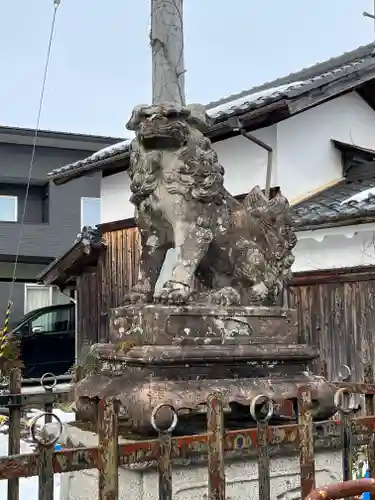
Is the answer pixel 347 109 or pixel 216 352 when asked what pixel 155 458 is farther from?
pixel 347 109

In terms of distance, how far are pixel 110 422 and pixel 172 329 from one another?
3.63ft

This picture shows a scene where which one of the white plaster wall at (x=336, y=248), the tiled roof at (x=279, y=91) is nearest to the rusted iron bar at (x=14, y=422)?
the white plaster wall at (x=336, y=248)

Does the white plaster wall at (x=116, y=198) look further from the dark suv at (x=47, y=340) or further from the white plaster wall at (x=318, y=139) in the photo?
the dark suv at (x=47, y=340)

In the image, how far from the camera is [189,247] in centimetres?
358

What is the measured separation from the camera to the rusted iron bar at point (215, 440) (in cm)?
238

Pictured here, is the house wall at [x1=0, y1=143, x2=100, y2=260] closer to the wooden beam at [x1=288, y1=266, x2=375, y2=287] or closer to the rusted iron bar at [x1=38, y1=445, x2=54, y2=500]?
the wooden beam at [x1=288, y1=266, x2=375, y2=287]

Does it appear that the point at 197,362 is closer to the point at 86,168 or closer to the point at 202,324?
the point at 202,324

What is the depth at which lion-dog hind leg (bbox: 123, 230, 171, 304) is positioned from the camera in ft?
12.2

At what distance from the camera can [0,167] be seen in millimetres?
17750

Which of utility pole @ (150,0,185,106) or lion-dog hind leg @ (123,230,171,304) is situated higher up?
utility pole @ (150,0,185,106)

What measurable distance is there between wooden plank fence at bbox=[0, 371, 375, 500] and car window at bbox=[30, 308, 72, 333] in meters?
12.5

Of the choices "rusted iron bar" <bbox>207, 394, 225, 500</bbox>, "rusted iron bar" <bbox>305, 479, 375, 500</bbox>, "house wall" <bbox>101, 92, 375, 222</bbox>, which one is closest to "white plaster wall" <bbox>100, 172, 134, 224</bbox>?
"house wall" <bbox>101, 92, 375, 222</bbox>

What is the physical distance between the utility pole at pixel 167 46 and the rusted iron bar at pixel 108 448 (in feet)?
7.20

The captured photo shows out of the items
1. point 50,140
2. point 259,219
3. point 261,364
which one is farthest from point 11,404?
point 50,140
